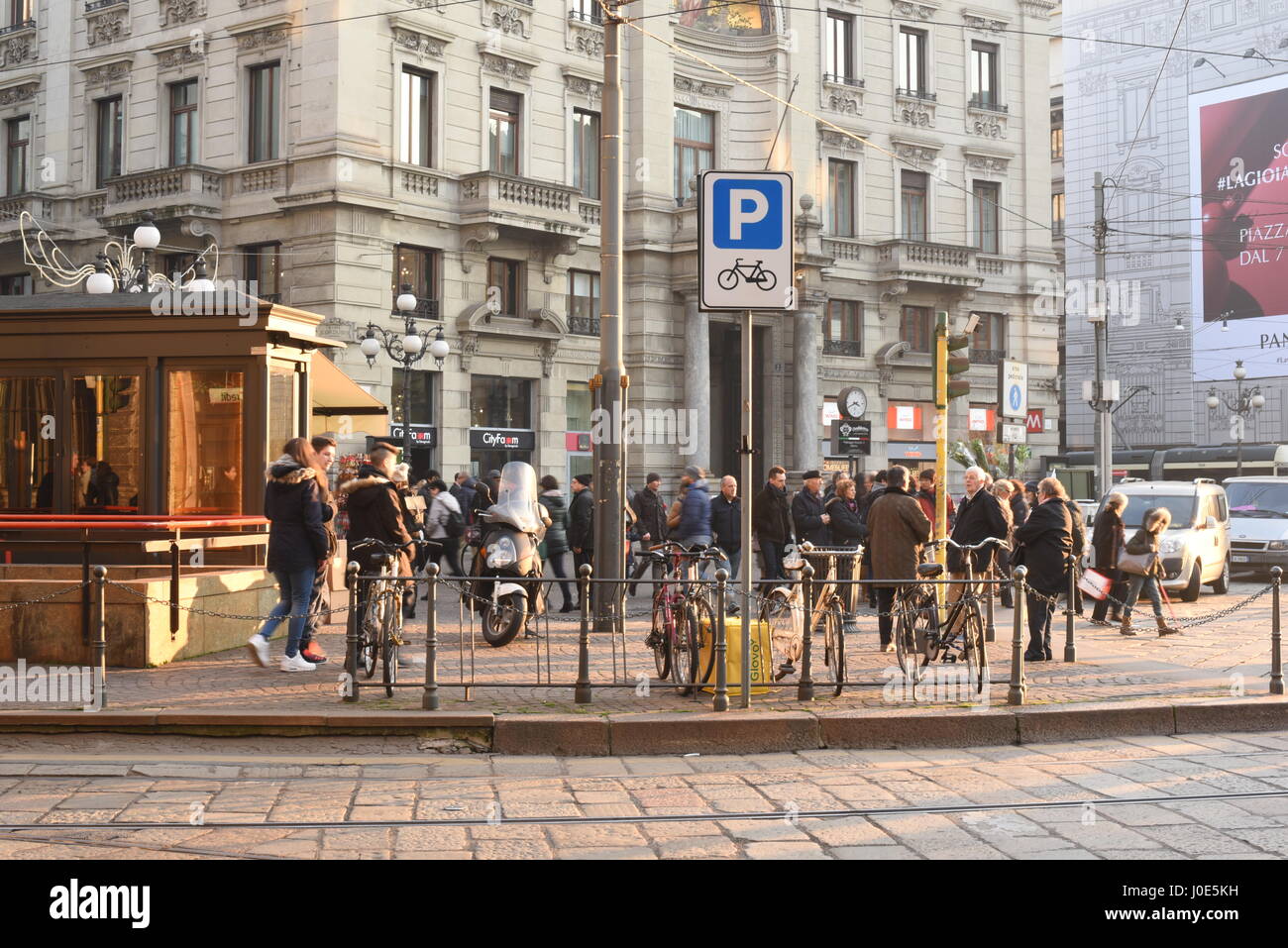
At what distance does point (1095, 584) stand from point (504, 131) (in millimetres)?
20253

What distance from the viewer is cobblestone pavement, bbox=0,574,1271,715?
30.5 feet

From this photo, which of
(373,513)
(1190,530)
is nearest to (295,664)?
(373,513)

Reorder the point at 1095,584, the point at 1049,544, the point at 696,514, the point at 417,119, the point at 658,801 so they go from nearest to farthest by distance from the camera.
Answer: the point at 658,801, the point at 1049,544, the point at 1095,584, the point at 696,514, the point at 417,119

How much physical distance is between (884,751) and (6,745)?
17.8ft

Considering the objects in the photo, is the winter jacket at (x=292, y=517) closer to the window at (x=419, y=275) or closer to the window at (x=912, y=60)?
the window at (x=419, y=275)

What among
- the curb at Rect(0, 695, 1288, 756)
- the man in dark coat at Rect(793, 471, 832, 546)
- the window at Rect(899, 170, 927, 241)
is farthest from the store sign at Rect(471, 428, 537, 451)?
the curb at Rect(0, 695, 1288, 756)

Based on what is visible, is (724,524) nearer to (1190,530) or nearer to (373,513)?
(373,513)

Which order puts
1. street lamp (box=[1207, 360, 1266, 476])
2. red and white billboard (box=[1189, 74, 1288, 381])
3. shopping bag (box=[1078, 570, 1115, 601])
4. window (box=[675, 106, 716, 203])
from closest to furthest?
1. shopping bag (box=[1078, 570, 1115, 601])
2. window (box=[675, 106, 716, 203])
3. street lamp (box=[1207, 360, 1266, 476])
4. red and white billboard (box=[1189, 74, 1288, 381])

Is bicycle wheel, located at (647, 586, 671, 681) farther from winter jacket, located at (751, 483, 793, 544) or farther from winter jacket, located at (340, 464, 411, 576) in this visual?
winter jacket, located at (751, 483, 793, 544)

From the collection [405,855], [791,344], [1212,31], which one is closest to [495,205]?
[791,344]

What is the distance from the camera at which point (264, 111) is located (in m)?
28.9

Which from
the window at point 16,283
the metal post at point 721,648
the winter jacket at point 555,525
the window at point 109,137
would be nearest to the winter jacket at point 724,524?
the winter jacket at point 555,525

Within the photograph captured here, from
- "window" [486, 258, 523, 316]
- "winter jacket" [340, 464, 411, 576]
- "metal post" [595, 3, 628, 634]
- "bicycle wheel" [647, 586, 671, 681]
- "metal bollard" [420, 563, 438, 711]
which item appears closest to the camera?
"metal bollard" [420, 563, 438, 711]

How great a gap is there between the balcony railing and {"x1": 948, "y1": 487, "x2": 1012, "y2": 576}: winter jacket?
23813 mm
